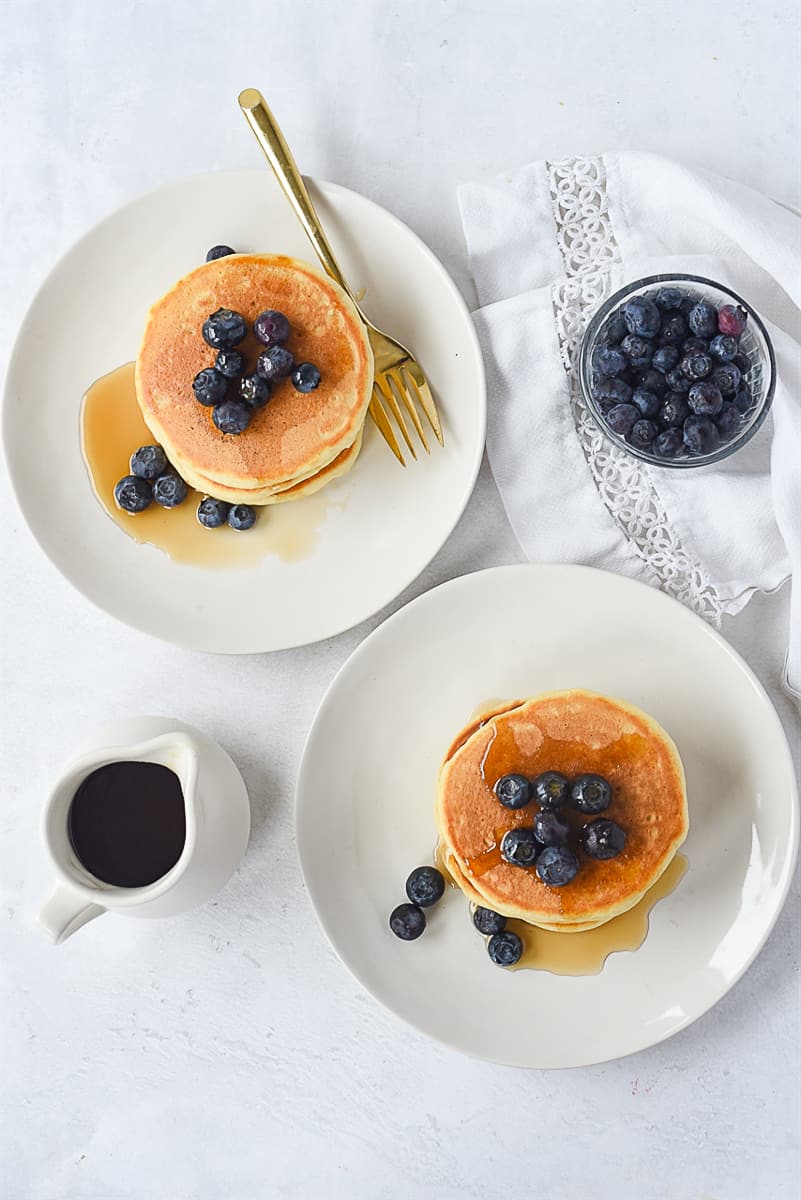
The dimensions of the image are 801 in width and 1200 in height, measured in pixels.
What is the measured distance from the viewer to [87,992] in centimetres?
199

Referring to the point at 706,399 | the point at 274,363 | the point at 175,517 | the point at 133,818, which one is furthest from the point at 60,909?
the point at 706,399

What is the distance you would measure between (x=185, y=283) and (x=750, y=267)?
96 centimetres

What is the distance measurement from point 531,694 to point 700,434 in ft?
1.70

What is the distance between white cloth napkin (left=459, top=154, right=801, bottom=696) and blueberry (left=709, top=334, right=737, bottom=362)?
15 centimetres

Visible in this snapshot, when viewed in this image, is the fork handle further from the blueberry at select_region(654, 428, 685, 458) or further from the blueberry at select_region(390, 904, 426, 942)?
the blueberry at select_region(390, 904, 426, 942)

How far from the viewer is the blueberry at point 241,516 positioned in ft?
6.07

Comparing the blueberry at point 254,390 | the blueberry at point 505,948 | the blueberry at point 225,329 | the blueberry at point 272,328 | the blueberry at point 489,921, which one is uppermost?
the blueberry at point 225,329

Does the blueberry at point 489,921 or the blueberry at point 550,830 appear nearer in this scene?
the blueberry at point 550,830

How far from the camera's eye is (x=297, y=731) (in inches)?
77.0

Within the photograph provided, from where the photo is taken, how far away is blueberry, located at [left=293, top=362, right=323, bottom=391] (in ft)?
5.65

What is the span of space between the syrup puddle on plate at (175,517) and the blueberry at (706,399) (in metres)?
0.63

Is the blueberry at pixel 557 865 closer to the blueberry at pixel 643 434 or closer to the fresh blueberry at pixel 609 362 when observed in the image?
the blueberry at pixel 643 434

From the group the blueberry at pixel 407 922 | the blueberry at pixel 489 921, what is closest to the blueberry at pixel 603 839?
the blueberry at pixel 489 921

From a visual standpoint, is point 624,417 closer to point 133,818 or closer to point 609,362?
point 609,362
